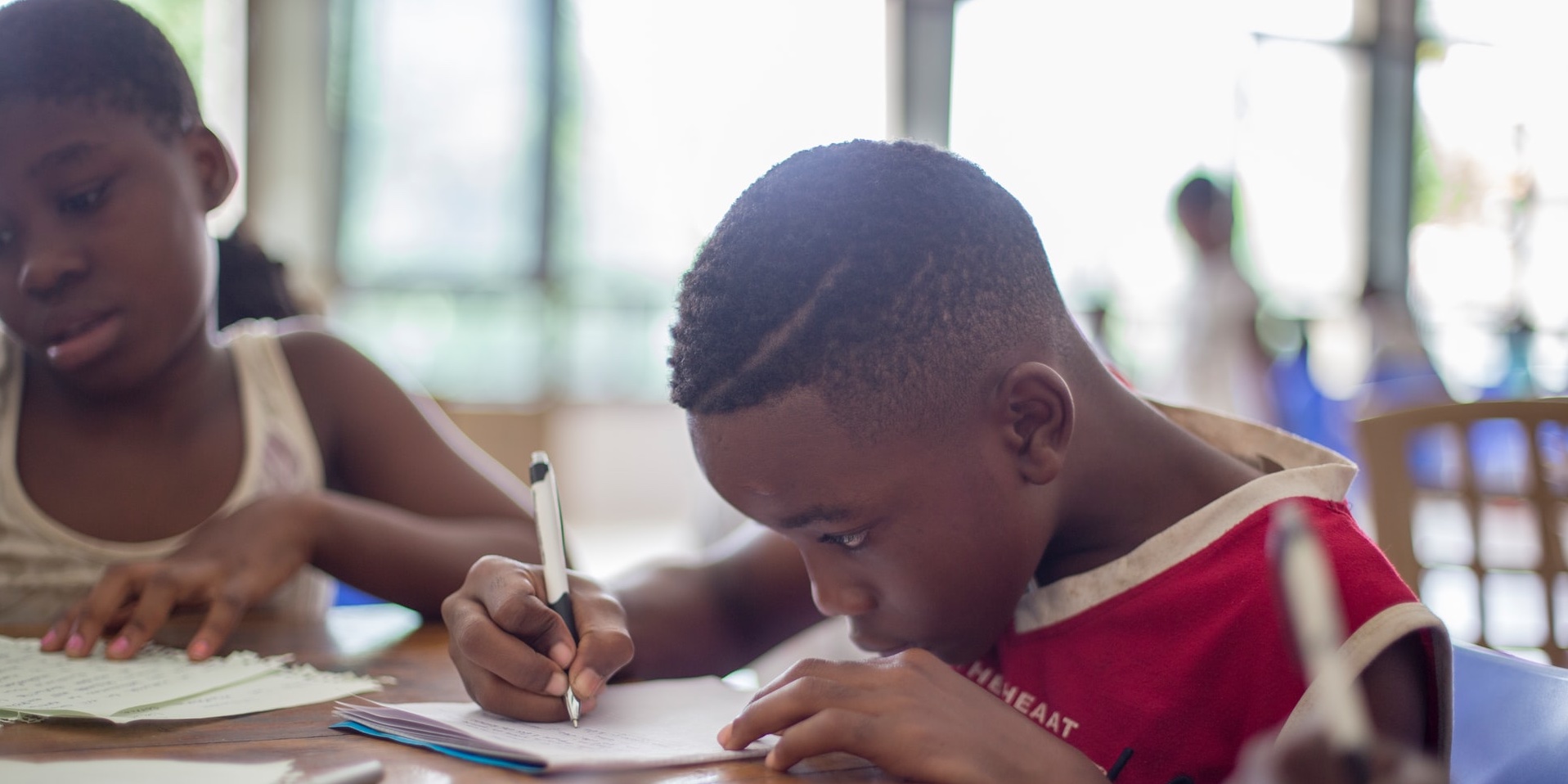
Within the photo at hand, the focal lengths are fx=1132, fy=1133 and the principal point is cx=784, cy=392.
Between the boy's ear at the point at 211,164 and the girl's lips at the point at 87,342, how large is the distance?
0.52ft

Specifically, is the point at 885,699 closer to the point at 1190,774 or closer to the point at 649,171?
the point at 1190,774

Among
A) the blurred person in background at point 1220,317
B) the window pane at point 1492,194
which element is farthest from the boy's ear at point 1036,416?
the window pane at point 1492,194

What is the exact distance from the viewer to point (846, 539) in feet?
2.60

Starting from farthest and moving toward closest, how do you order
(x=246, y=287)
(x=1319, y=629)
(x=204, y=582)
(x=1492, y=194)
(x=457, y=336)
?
(x=1492, y=194) → (x=457, y=336) → (x=246, y=287) → (x=204, y=582) → (x=1319, y=629)

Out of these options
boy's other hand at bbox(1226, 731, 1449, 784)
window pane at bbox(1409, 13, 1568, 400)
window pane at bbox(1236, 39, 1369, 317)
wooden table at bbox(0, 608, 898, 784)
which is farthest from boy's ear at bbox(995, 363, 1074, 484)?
window pane at bbox(1409, 13, 1568, 400)

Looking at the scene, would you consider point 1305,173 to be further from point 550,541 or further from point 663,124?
point 550,541

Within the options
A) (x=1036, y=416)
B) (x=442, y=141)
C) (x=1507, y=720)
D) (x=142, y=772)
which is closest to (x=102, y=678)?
(x=142, y=772)

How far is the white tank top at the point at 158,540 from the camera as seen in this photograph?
3.63 feet

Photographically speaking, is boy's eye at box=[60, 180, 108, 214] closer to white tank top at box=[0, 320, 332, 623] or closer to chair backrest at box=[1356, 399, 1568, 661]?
white tank top at box=[0, 320, 332, 623]

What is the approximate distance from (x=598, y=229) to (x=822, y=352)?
506cm

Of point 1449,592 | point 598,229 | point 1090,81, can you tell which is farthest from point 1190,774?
point 1090,81

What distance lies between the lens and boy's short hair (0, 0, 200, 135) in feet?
3.17

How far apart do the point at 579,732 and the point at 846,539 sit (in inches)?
8.7

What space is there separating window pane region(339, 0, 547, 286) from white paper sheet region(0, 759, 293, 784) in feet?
16.4
